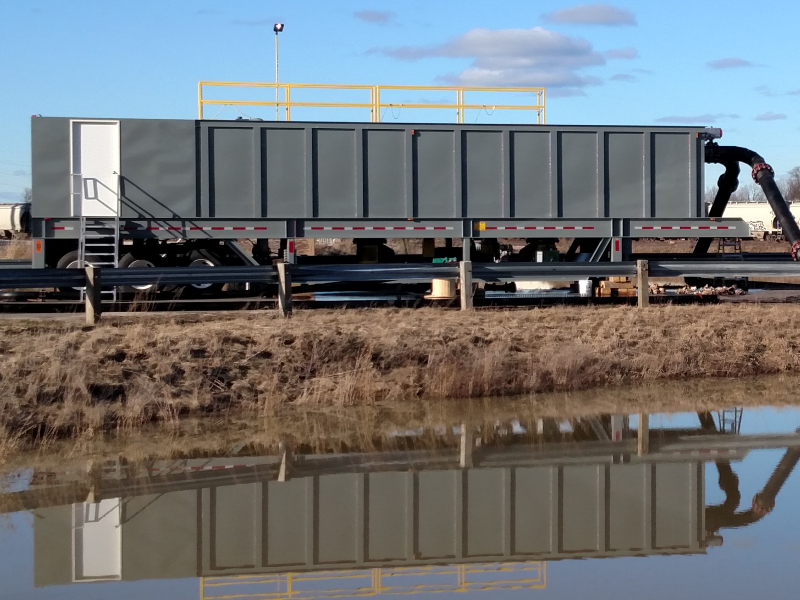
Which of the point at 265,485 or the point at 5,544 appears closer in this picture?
the point at 5,544

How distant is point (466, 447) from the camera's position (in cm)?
943

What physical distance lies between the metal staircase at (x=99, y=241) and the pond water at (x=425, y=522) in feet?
31.2

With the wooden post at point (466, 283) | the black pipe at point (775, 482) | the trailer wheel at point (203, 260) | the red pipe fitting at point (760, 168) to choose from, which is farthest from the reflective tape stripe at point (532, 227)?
the black pipe at point (775, 482)

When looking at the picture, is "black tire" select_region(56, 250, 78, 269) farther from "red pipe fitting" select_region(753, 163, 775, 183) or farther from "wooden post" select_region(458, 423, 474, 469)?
"red pipe fitting" select_region(753, 163, 775, 183)

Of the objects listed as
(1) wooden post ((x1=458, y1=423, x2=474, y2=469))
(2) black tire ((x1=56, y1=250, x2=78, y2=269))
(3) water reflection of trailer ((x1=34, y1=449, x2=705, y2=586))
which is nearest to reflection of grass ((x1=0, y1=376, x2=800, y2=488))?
(1) wooden post ((x1=458, y1=423, x2=474, y2=469))

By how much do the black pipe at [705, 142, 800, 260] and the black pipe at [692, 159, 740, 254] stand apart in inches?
6.7

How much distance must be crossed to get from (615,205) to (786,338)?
5997 mm

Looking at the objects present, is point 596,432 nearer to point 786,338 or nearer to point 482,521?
point 482,521

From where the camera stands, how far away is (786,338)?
14141mm

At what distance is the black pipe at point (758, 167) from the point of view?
66.7 ft

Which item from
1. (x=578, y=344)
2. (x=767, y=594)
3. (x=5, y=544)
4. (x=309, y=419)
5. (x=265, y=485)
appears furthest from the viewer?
(x=578, y=344)

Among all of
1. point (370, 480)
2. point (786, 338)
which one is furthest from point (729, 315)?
point (370, 480)

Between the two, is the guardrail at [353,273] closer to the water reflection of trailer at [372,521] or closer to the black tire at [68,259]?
the black tire at [68,259]

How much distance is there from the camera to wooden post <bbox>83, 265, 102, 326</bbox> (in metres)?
13.1
